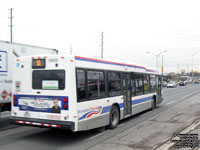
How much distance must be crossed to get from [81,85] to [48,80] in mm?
1018

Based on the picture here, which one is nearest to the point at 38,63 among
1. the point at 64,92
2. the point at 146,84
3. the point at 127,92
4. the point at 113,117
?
the point at 64,92

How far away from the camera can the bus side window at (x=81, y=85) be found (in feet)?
22.0

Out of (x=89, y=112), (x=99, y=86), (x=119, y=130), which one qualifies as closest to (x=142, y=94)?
(x=119, y=130)

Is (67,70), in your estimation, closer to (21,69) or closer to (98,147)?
(21,69)

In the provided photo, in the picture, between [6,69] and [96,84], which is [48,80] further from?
[6,69]

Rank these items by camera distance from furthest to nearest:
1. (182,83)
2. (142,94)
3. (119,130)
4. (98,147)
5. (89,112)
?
(182,83) → (142,94) → (119,130) → (89,112) → (98,147)

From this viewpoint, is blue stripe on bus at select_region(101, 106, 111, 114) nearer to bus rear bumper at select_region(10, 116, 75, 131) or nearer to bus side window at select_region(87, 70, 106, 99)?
bus side window at select_region(87, 70, 106, 99)

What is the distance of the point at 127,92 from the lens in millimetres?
9984

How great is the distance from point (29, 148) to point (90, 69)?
9.77 feet

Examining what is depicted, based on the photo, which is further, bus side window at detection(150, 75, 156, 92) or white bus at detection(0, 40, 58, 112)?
bus side window at detection(150, 75, 156, 92)

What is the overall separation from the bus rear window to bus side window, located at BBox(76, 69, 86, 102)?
1.48ft

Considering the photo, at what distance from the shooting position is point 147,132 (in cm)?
816

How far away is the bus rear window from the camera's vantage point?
6625mm

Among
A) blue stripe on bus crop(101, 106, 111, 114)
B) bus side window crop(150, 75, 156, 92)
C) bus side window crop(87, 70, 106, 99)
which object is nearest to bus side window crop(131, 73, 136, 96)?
blue stripe on bus crop(101, 106, 111, 114)
